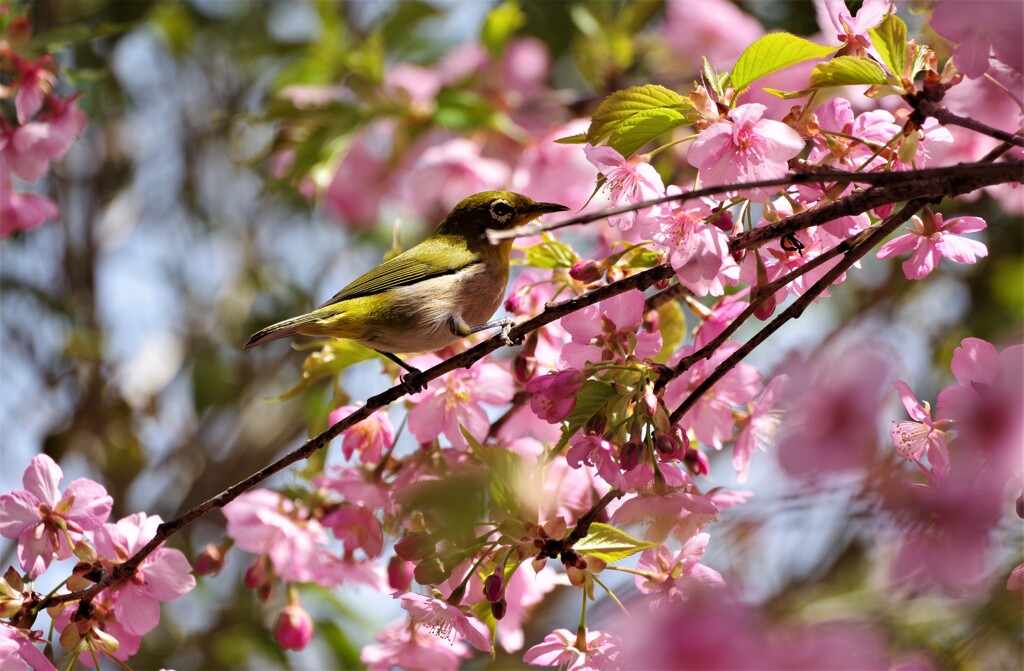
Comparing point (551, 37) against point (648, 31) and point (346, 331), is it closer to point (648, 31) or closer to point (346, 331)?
point (648, 31)

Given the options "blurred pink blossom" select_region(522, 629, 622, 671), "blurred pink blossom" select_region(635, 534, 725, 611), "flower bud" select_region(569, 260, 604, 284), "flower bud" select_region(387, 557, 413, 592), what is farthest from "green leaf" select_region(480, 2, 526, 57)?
"blurred pink blossom" select_region(522, 629, 622, 671)

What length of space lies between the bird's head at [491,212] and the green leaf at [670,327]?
791 millimetres

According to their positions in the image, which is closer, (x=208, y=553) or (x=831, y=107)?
(x=831, y=107)

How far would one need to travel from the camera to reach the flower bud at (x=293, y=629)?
2.38 m

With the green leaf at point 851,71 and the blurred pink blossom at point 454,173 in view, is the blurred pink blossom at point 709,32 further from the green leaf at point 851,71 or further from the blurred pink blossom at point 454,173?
the green leaf at point 851,71

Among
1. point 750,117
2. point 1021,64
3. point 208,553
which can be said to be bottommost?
point 208,553

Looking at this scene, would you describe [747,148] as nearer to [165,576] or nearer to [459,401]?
[459,401]

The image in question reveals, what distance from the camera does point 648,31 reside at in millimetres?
4336

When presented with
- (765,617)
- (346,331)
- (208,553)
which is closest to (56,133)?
(346,331)

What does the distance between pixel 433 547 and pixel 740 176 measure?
0.78 m

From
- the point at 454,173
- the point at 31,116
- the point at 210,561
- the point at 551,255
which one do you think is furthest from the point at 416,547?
the point at 454,173

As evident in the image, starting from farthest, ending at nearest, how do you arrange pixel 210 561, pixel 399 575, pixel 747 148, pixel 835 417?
pixel 210 561, pixel 399 575, pixel 747 148, pixel 835 417

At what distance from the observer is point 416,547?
1.63 metres

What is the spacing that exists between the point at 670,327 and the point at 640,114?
530mm
